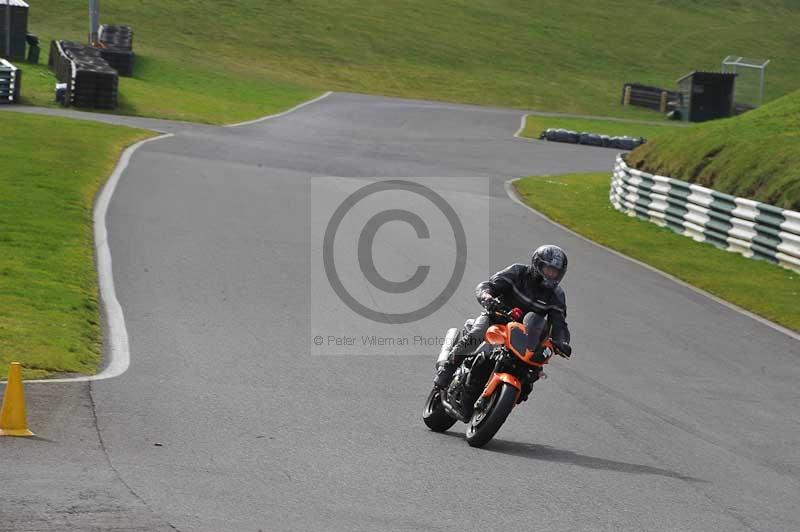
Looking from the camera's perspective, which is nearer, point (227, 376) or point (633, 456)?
point (633, 456)

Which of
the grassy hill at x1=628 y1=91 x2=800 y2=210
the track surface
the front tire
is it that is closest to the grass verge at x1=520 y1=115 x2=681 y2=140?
the grassy hill at x1=628 y1=91 x2=800 y2=210

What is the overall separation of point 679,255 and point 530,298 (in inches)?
530

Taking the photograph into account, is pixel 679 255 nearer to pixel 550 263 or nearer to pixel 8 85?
pixel 550 263

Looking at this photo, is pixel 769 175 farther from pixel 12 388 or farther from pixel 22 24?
pixel 22 24

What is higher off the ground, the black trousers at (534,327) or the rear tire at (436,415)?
the black trousers at (534,327)

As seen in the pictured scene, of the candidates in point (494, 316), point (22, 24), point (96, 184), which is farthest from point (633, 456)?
point (22, 24)

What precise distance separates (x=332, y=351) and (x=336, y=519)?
5.84 metres

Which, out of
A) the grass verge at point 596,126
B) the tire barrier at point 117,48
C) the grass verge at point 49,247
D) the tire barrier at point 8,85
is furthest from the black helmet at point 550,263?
the tire barrier at point 117,48

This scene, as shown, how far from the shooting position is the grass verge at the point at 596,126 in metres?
57.7

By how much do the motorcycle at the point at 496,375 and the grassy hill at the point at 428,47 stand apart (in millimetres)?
39865

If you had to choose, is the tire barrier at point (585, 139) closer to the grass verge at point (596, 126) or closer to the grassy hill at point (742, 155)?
the grass verge at point (596, 126)

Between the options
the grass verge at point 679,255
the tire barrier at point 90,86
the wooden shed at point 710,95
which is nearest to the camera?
the grass verge at point 679,255

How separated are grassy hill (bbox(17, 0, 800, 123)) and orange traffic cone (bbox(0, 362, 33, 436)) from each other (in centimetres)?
4057

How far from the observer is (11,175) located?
82.2 ft
